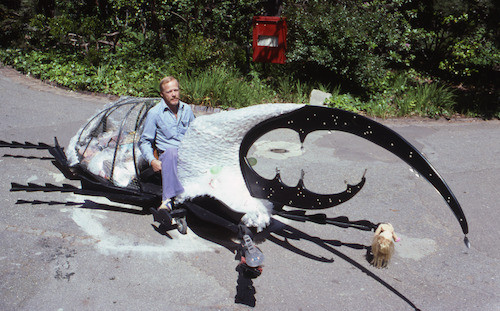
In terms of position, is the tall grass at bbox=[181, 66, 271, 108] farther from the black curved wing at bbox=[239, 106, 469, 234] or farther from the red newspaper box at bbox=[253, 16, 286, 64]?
the black curved wing at bbox=[239, 106, 469, 234]

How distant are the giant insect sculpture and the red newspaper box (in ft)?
16.6

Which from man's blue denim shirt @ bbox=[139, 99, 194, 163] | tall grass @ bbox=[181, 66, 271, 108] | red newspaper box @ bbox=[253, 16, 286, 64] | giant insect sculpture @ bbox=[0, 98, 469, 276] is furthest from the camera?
red newspaper box @ bbox=[253, 16, 286, 64]

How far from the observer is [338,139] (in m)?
6.94

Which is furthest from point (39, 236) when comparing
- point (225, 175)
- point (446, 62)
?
point (446, 62)

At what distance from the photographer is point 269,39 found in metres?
8.59

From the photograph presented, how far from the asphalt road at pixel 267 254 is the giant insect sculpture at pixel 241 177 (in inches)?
14.9

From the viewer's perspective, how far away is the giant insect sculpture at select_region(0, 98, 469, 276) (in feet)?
9.65

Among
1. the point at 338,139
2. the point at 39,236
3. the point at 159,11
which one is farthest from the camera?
the point at 159,11

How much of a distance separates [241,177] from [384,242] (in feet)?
4.35

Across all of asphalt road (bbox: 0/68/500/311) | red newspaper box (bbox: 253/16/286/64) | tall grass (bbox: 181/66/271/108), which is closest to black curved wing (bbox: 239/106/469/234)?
asphalt road (bbox: 0/68/500/311)

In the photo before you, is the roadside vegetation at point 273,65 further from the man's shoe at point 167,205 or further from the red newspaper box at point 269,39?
the man's shoe at point 167,205

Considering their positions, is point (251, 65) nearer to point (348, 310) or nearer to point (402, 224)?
point (402, 224)

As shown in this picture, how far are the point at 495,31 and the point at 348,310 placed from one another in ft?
27.7

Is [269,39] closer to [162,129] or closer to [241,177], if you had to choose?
[162,129]
